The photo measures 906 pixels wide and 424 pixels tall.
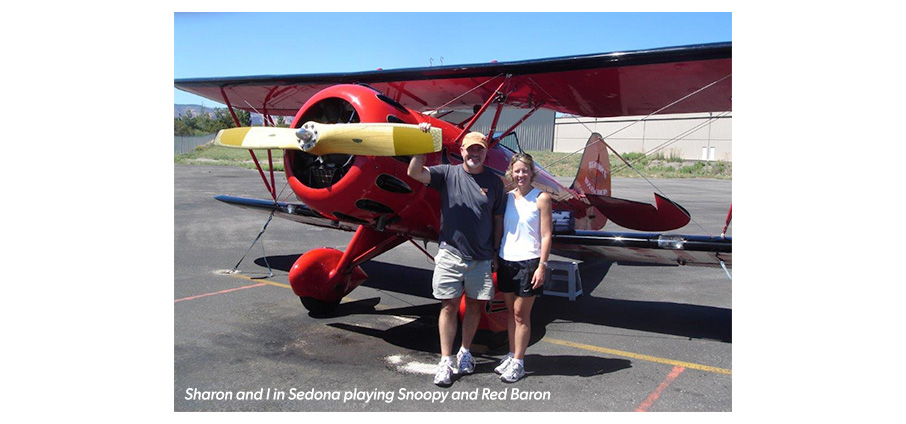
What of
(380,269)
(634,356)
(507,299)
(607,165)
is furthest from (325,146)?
(607,165)

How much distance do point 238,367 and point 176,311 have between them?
1.88m

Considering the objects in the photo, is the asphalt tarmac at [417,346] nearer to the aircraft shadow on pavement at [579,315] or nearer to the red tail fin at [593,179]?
the aircraft shadow on pavement at [579,315]

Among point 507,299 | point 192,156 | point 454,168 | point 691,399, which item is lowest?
point 691,399

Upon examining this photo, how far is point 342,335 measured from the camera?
5.38m

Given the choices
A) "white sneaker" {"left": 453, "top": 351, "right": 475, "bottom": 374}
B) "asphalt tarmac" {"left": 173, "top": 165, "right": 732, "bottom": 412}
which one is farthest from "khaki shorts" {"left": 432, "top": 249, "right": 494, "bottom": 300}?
"asphalt tarmac" {"left": 173, "top": 165, "right": 732, "bottom": 412}

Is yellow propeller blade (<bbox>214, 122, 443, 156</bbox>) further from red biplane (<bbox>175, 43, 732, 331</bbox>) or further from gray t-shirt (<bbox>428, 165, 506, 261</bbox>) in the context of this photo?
gray t-shirt (<bbox>428, 165, 506, 261</bbox>)

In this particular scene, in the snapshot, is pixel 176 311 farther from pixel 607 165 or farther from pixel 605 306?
pixel 607 165

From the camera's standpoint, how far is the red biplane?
4660 millimetres

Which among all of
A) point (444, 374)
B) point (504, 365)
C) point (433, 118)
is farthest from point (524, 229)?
point (433, 118)

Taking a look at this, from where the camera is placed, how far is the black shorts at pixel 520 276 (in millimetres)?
4147

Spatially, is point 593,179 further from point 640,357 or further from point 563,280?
point 640,357

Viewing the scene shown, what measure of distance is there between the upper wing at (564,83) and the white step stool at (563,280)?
176 cm

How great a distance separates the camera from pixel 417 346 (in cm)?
510

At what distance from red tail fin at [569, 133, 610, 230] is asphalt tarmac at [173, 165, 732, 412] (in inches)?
27.1
